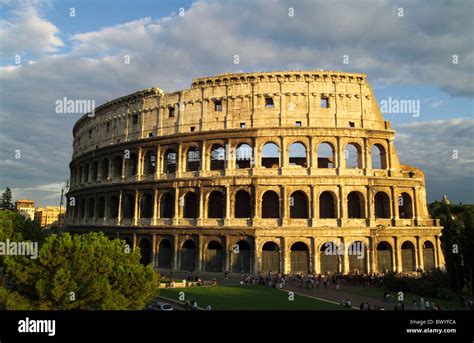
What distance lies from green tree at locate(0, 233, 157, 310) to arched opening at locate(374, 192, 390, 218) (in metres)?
25.0

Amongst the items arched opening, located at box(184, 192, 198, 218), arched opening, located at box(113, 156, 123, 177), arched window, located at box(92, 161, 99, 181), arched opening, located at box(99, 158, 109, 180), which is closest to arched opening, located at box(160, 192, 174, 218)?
arched opening, located at box(184, 192, 198, 218)

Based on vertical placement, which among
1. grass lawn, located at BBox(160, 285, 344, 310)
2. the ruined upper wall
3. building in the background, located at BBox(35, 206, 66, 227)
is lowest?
grass lawn, located at BBox(160, 285, 344, 310)

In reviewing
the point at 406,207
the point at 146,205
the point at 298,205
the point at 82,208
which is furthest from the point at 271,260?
the point at 82,208

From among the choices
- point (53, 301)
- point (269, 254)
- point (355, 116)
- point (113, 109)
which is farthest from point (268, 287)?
point (113, 109)

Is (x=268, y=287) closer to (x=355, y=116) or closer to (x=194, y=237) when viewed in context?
(x=194, y=237)

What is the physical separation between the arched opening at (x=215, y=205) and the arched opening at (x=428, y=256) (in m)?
20.1

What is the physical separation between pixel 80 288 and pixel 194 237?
62.3ft

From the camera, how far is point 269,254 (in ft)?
107

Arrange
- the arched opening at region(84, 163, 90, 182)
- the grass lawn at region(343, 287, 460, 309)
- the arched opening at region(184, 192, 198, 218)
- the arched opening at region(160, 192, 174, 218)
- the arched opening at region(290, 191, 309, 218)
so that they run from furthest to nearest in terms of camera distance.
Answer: the arched opening at region(84, 163, 90, 182)
the arched opening at region(160, 192, 174, 218)
the arched opening at region(184, 192, 198, 218)
the arched opening at region(290, 191, 309, 218)
the grass lawn at region(343, 287, 460, 309)

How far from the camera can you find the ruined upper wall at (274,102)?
3422cm

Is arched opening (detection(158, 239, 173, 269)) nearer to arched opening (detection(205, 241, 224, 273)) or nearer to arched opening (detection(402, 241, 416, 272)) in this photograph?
arched opening (detection(205, 241, 224, 273))

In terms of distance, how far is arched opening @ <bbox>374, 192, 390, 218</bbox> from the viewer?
1369 inches

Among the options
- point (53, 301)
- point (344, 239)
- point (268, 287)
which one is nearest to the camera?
point (53, 301)
